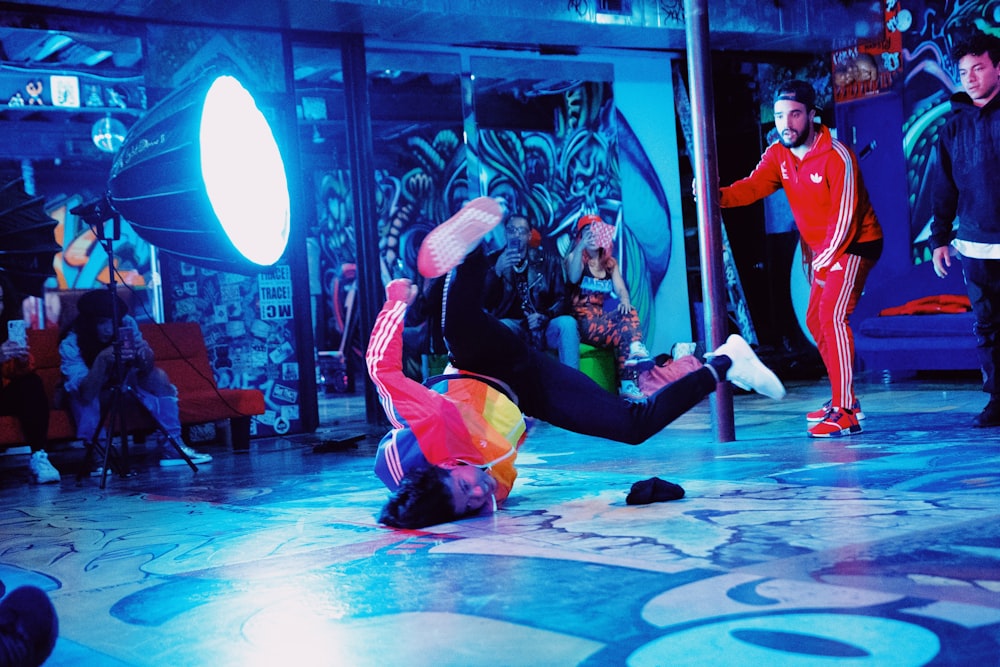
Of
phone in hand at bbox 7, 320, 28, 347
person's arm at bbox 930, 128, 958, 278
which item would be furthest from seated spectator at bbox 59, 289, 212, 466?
person's arm at bbox 930, 128, 958, 278

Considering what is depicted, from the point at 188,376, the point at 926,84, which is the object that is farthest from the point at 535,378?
the point at 926,84

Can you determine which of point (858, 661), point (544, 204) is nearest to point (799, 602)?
point (858, 661)

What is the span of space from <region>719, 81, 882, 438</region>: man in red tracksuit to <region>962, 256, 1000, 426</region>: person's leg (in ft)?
1.57

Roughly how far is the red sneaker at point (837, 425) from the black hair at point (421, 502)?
2445 mm

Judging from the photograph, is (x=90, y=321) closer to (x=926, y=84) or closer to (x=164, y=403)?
(x=164, y=403)

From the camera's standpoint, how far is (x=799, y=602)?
2.11 metres

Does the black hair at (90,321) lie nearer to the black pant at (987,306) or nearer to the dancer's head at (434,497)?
the dancer's head at (434,497)

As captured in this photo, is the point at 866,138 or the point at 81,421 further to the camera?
the point at 866,138

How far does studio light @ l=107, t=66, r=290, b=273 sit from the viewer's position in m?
5.40

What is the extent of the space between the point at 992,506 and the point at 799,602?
1.18 meters

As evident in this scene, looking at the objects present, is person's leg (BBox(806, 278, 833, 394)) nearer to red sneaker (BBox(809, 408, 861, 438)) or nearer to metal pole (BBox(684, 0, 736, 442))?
red sneaker (BBox(809, 408, 861, 438))

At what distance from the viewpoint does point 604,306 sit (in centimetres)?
853

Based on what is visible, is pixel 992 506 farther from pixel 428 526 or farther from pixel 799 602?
pixel 428 526

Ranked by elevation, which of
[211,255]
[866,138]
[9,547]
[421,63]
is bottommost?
[9,547]
